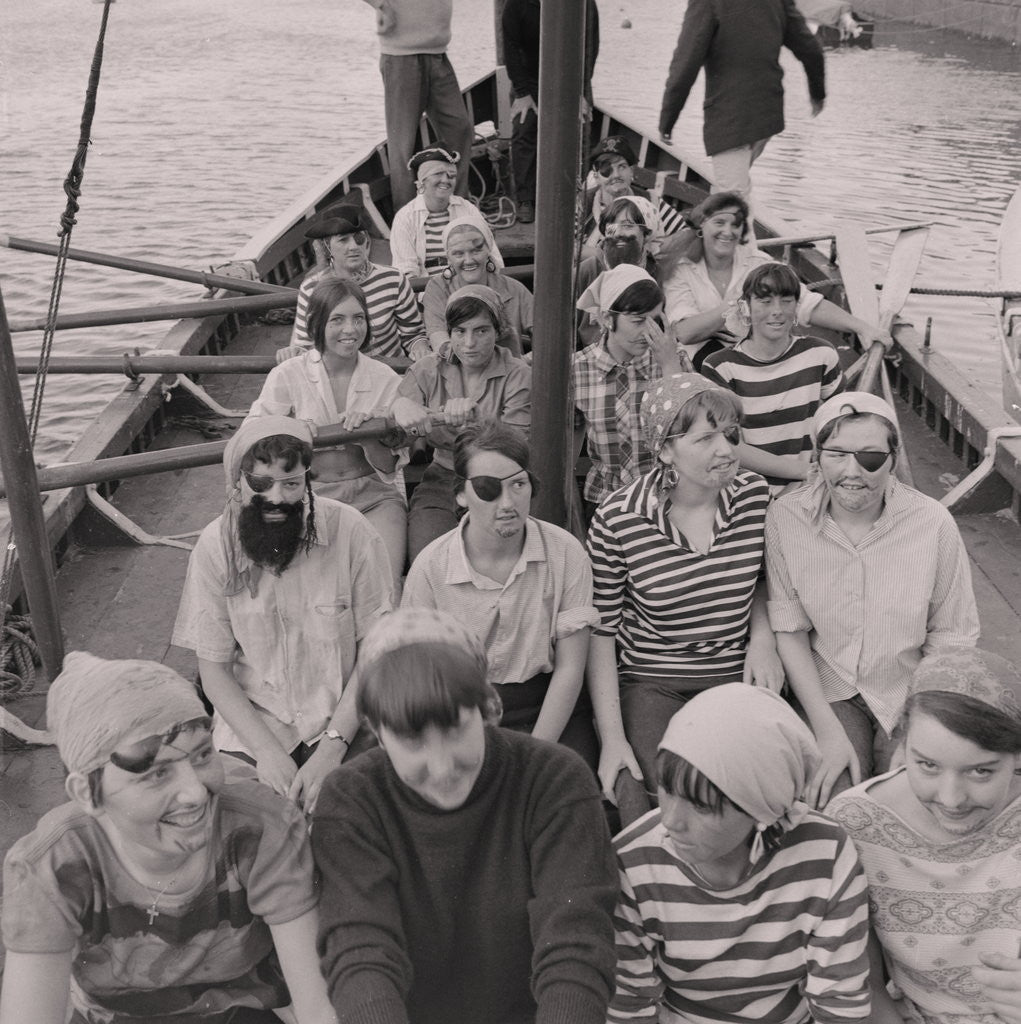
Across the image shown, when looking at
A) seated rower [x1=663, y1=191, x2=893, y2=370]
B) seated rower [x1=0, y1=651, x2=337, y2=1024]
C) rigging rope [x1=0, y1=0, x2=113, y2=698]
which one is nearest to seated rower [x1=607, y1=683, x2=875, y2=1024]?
seated rower [x1=0, y1=651, x2=337, y2=1024]

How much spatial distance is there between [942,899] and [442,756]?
0.83 meters

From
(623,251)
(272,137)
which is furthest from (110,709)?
(272,137)

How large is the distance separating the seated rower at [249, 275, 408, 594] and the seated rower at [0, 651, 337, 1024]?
161 cm

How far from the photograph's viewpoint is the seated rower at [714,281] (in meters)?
4.31

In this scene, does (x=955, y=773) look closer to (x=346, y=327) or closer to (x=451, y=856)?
(x=451, y=856)

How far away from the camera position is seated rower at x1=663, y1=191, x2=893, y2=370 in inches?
170

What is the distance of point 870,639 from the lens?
2.63 metres

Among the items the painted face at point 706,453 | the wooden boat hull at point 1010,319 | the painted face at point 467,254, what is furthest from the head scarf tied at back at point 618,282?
the wooden boat hull at point 1010,319

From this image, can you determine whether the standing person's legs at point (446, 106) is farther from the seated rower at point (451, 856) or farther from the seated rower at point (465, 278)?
the seated rower at point (451, 856)

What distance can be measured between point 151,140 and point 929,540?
16.3 meters

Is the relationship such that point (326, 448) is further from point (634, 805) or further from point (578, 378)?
point (634, 805)

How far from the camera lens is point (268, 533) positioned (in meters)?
2.50

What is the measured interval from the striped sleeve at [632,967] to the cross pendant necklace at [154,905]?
2.19 ft

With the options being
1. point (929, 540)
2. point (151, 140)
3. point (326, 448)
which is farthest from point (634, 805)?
point (151, 140)
